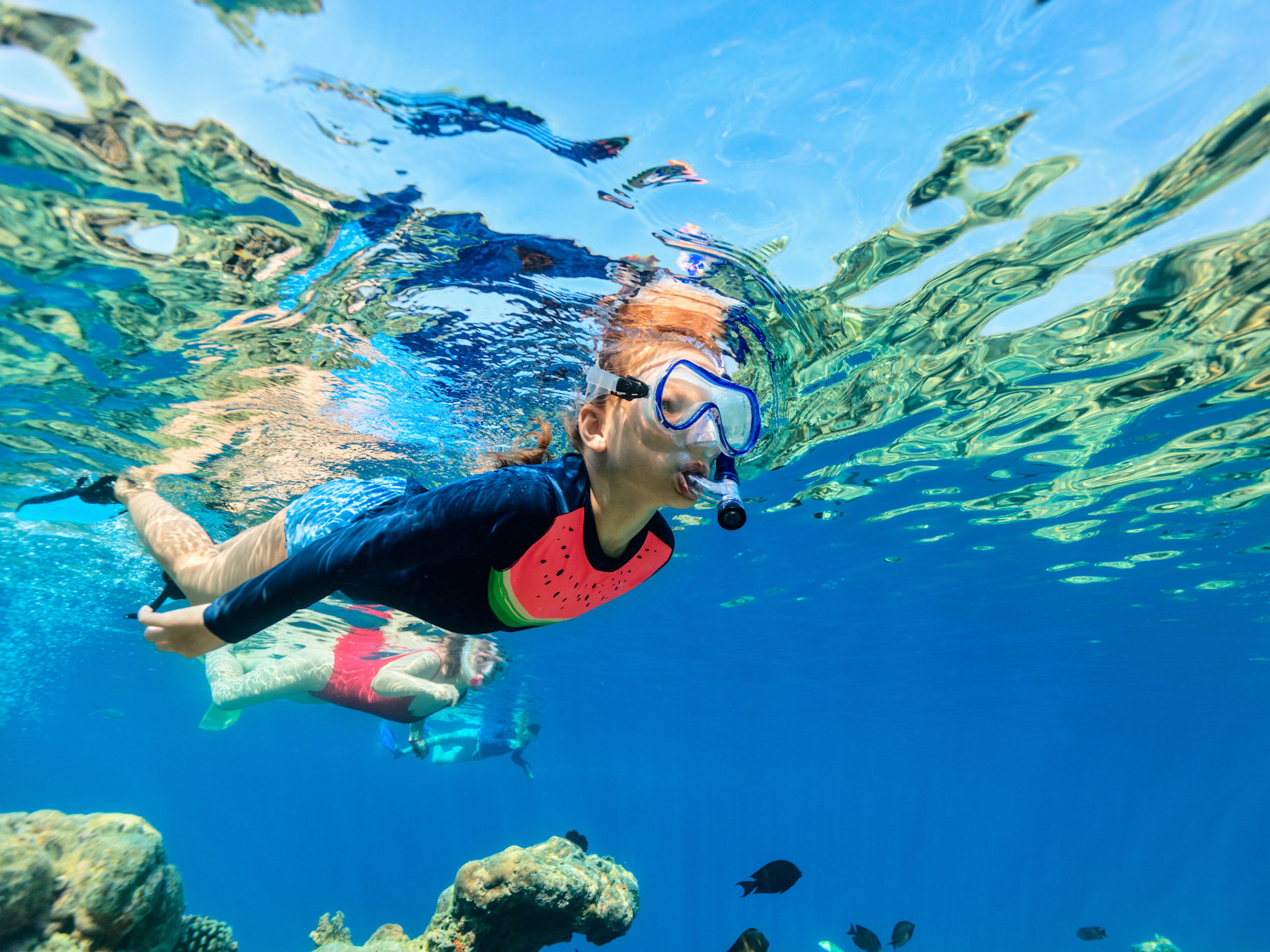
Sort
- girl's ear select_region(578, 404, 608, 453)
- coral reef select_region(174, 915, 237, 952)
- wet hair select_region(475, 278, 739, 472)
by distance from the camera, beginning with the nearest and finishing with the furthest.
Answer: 1. girl's ear select_region(578, 404, 608, 453)
2. wet hair select_region(475, 278, 739, 472)
3. coral reef select_region(174, 915, 237, 952)

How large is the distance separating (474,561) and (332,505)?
1393 millimetres

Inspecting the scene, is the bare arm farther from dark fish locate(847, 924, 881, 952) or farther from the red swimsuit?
dark fish locate(847, 924, 881, 952)

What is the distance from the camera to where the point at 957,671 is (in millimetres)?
32281

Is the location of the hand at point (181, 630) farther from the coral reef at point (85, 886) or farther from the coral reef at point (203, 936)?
the coral reef at point (203, 936)

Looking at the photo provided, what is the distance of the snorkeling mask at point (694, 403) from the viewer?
10.9ft

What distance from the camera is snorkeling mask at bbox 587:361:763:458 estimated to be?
A: 3334 mm

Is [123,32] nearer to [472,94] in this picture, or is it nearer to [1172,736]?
[472,94]

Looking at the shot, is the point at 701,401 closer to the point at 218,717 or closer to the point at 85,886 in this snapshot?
the point at 85,886

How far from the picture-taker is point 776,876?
34.3 ft

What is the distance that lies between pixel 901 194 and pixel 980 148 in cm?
69

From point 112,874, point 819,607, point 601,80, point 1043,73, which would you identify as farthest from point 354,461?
point 819,607

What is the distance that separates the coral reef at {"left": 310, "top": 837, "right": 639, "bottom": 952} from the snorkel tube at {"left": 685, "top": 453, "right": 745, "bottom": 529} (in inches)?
275

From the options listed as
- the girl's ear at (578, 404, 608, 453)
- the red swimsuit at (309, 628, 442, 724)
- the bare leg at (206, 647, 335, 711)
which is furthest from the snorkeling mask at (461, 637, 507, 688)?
the girl's ear at (578, 404, 608, 453)

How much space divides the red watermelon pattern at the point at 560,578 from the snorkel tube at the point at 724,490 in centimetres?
84
